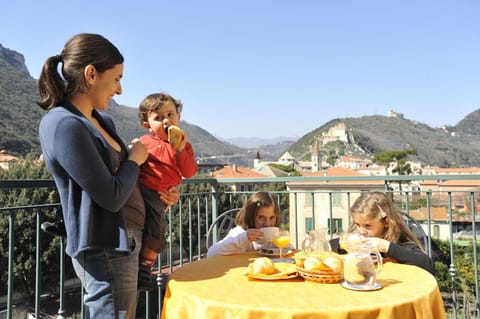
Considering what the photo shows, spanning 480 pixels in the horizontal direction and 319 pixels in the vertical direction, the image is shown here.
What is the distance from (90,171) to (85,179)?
0.03 metres

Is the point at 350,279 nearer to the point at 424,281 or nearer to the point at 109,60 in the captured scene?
the point at 424,281

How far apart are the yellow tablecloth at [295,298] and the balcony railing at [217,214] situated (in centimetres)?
79

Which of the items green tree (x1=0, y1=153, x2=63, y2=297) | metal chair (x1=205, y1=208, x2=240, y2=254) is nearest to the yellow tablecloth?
metal chair (x1=205, y1=208, x2=240, y2=254)

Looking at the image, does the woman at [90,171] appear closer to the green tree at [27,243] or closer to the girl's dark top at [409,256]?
the girl's dark top at [409,256]

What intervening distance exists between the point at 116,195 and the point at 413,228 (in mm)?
2074

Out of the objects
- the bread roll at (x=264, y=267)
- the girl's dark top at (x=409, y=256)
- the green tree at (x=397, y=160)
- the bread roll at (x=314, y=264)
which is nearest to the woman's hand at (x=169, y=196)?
the bread roll at (x=264, y=267)

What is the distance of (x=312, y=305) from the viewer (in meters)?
1.14

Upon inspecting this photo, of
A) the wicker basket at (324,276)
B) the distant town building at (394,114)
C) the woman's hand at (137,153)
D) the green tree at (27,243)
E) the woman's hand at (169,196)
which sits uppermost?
the distant town building at (394,114)

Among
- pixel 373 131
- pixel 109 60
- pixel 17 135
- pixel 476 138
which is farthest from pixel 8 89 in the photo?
pixel 476 138

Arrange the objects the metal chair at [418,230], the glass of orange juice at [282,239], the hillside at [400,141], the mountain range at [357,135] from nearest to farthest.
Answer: the glass of orange juice at [282,239] < the metal chair at [418,230] < the mountain range at [357,135] < the hillside at [400,141]

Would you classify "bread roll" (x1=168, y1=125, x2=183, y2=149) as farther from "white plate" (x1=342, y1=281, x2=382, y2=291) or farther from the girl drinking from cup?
the girl drinking from cup

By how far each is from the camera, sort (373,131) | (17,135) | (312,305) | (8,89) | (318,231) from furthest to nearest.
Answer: (373,131) → (8,89) → (17,135) → (318,231) → (312,305)

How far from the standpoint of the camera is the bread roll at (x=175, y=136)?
1.70 m

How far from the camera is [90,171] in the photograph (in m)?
1.13
